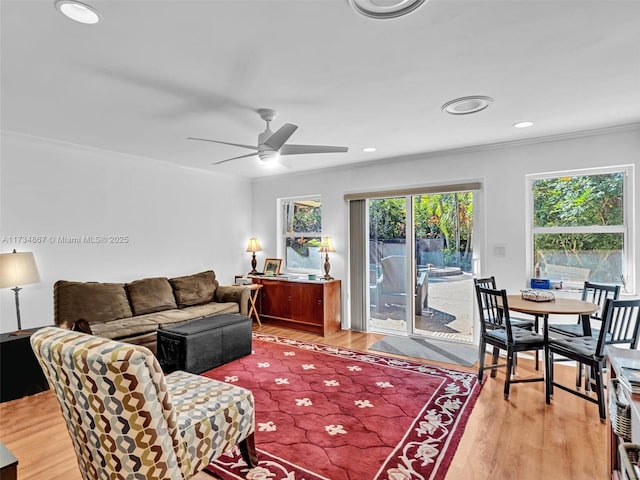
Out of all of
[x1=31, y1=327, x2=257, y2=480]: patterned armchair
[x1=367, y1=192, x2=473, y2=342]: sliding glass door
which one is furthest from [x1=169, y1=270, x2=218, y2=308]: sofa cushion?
[x1=31, y1=327, x2=257, y2=480]: patterned armchair

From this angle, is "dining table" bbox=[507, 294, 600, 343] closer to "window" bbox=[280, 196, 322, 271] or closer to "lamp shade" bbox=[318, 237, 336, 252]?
"lamp shade" bbox=[318, 237, 336, 252]

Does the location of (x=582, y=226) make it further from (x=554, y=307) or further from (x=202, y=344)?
(x=202, y=344)

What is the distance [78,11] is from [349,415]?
301 cm

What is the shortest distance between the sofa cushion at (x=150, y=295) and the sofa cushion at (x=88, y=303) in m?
0.16

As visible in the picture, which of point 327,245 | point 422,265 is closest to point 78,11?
point 327,245

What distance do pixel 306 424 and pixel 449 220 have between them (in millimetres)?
3166

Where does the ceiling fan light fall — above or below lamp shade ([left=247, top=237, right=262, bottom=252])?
above

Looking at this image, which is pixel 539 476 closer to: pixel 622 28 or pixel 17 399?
pixel 622 28

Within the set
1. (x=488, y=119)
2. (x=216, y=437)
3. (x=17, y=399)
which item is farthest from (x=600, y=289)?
(x=17, y=399)

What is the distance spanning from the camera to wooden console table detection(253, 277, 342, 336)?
5.02 m

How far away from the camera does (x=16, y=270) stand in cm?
316

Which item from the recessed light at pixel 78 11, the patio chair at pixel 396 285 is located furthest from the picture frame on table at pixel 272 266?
the recessed light at pixel 78 11

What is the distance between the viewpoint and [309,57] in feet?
6.94

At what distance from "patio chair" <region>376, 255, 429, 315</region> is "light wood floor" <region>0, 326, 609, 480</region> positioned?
171 cm
